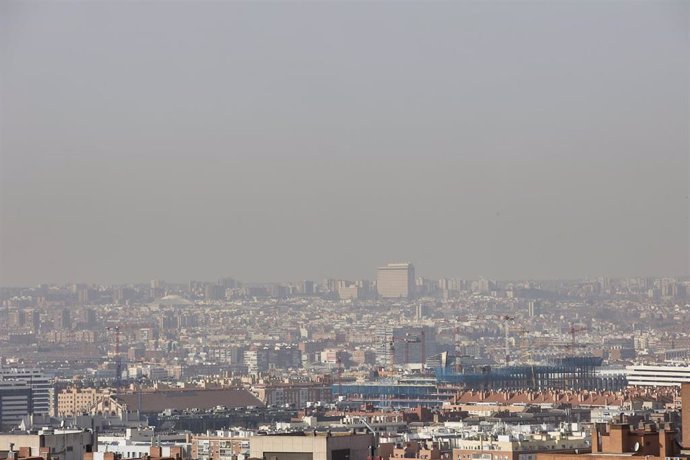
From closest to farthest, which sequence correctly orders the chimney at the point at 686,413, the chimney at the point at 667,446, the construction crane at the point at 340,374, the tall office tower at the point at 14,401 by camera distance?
the chimney at the point at 667,446
the chimney at the point at 686,413
the tall office tower at the point at 14,401
the construction crane at the point at 340,374

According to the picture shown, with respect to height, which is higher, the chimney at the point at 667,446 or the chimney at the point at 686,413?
the chimney at the point at 686,413

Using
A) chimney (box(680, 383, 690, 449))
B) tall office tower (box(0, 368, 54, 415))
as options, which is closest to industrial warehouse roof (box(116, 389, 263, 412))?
tall office tower (box(0, 368, 54, 415))

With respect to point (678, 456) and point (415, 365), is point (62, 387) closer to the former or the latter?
point (415, 365)

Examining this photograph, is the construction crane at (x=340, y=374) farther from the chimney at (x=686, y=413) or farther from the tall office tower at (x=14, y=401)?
the chimney at (x=686, y=413)

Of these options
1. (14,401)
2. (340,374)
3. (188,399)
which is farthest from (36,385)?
(340,374)

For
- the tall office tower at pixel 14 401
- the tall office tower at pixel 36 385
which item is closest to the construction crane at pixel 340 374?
the tall office tower at pixel 36 385

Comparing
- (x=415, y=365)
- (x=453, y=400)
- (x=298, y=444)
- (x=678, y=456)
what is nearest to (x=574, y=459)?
(x=678, y=456)
